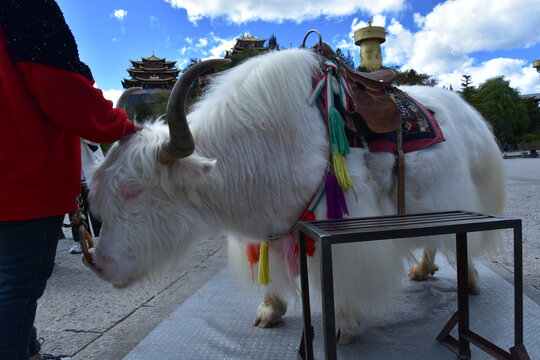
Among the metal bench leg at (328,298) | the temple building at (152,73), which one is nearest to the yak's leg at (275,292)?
the metal bench leg at (328,298)

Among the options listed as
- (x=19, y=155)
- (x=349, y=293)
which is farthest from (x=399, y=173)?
(x=19, y=155)

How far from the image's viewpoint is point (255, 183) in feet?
6.74

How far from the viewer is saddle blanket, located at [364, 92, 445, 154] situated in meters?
2.34

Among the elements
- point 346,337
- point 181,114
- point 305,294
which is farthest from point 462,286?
point 181,114

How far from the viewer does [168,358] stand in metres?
2.22

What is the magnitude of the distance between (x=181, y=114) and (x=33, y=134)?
590 millimetres

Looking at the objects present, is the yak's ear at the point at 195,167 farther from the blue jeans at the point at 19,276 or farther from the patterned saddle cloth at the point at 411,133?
the patterned saddle cloth at the point at 411,133

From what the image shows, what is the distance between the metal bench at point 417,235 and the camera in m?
1.46

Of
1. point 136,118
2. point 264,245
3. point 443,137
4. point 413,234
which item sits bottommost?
point 264,245

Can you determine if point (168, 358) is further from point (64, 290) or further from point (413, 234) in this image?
point (64, 290)

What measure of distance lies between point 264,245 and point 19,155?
1.36 metres

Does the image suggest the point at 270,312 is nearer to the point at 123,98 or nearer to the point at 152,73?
the point at 123,98

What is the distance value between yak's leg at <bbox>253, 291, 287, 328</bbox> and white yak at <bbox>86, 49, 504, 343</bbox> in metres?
0.01

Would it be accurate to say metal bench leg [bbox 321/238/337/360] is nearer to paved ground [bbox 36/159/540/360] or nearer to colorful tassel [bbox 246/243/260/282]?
colorful tassel [bbox 246/243/260/282]
